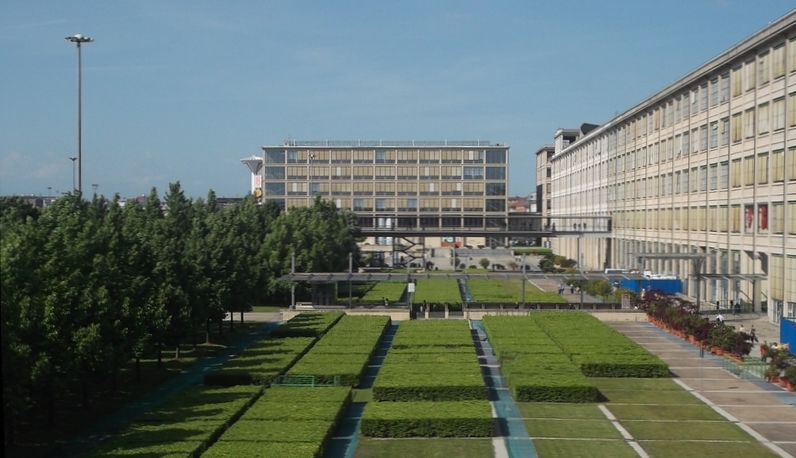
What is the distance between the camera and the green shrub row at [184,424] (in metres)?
21.2

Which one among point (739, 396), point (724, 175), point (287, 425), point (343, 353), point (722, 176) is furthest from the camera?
point (722, 176)

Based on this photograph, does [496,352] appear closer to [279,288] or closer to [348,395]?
[348,395]

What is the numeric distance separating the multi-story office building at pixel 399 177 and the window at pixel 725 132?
6997 cm

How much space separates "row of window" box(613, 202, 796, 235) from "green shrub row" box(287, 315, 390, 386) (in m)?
22.7

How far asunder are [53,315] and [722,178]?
45.5 metres

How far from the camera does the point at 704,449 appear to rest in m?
23.6

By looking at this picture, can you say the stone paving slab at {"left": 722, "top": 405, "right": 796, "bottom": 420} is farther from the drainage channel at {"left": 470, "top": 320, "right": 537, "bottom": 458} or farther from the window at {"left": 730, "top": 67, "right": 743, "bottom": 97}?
the window at {"left": 730, "top": 67, "right": 743, "bottom": 97}

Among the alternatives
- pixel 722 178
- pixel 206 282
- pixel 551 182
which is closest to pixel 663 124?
pixel 722 178

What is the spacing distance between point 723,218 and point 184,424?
143 ft

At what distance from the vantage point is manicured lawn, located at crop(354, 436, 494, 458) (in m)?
23.0

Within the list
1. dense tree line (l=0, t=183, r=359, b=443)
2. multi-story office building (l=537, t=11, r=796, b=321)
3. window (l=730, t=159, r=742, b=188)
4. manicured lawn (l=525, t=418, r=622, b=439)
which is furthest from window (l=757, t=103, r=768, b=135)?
dense tree line (l=0, t=183, r=359, b=443)

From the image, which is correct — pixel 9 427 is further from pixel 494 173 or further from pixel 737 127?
pixel 494 173

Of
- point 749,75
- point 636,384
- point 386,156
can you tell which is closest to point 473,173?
point 386,156

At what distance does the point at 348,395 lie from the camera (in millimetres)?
28328
